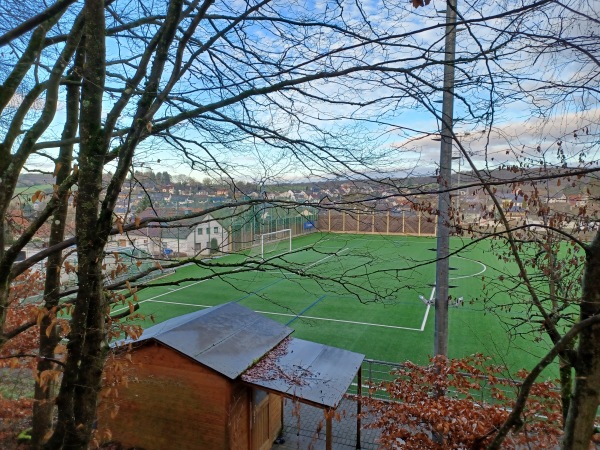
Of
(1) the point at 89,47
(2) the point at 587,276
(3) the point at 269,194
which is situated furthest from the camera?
(3) the point at 269,194

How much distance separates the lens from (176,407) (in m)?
7.02

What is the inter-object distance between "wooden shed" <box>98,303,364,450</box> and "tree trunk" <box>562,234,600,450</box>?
3.37m

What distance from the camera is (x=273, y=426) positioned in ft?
27.5

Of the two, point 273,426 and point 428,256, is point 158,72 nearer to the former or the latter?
point 273,426

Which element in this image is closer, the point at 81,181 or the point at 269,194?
the point at 81,181

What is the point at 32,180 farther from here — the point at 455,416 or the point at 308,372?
the point at 455,416

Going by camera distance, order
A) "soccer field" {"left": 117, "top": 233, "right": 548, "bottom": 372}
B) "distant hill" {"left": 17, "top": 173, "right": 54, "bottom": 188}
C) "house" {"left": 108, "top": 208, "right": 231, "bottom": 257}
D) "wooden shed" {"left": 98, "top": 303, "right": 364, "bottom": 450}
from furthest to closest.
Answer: "soccer field" {"left": 117, "top": 233, "right": 548, "bottom": 372} < "wooden shed" {"left": 98, "top": 303, "right": 364, "bottom": 450} < "distant hill" {"left": 17, "top": 173, "right": 54, "bottom": 188} < "house" {"left": 108, "top": 208, "right": 231, "bottom": 257}

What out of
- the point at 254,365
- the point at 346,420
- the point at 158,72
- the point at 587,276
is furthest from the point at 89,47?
the point at 346,420

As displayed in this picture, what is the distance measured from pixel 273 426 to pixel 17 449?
4.59m

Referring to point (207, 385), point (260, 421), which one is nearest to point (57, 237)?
point (207, 385)

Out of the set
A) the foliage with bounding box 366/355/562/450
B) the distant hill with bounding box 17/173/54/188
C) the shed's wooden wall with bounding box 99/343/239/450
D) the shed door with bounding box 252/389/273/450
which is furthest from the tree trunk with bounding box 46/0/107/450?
the shed door with bounding box 252/389/273/450

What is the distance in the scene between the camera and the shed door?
7418 millimetres

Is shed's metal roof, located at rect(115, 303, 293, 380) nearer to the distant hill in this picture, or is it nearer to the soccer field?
the soccer field

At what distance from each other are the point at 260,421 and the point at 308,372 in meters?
1.74
